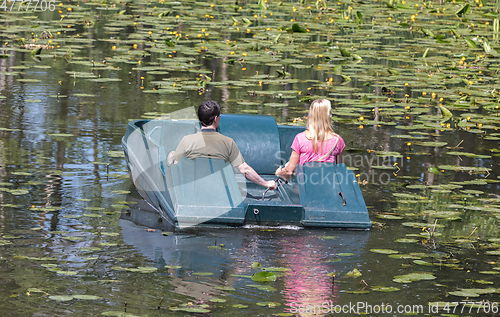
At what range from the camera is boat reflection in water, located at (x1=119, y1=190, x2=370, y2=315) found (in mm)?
4660

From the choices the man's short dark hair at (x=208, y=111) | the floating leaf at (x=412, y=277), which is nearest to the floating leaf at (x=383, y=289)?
the floating leaf at (x=412, y=277)

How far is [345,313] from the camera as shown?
4.45 m

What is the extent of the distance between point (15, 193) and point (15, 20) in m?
11.1

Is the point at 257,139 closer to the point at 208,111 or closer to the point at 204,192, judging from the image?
the point at 208,111

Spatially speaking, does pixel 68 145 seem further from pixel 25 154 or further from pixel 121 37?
pixel 121 37

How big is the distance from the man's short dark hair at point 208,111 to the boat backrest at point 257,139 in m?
1.27

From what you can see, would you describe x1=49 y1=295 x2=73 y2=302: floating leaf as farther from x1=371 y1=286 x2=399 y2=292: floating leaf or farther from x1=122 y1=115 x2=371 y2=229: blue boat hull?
x1=371 y1=286 x2=399 y2=292: floating leaf

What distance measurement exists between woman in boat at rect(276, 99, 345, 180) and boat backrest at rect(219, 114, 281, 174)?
815mm

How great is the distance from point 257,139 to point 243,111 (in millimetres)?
2514

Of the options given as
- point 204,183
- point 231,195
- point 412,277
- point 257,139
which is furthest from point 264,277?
point 257,139

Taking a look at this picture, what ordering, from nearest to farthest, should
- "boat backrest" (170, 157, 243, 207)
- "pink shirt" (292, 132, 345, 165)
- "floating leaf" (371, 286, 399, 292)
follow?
"floating leaf" (371, 286, 399, 292), "boat backrest" (170, 157, 243, 207), "pink shirt" (292, 132, 345, 165)

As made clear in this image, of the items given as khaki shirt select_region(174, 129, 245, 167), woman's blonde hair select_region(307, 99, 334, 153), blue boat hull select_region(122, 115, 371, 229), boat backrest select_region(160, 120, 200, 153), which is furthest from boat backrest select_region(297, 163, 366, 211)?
boat backrest select_region(160, 120, 200, 153)

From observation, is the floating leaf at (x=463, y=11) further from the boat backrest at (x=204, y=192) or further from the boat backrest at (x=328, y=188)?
the boat backrest at (x=204, y=192)

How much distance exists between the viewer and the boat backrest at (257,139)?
24.5 ft
